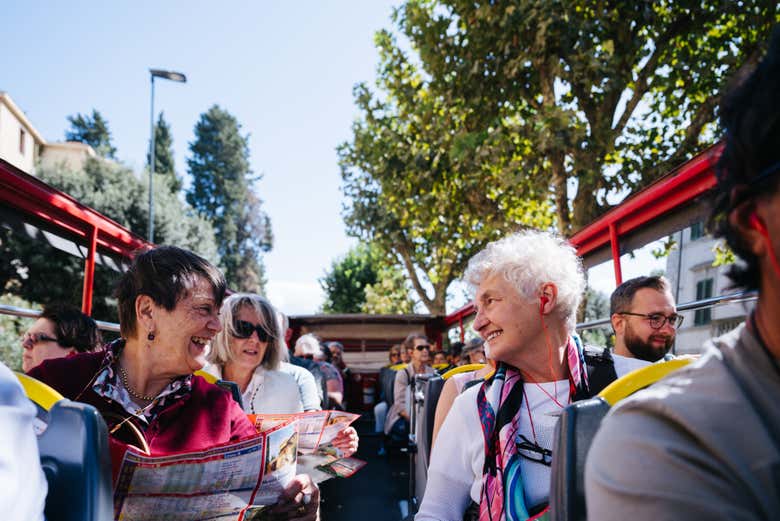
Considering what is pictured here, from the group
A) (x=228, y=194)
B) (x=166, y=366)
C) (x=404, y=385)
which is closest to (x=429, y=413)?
(x=166, y=366)

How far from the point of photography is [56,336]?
304 cm

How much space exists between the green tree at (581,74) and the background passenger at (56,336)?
659 centimetres

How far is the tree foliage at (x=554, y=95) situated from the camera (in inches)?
320

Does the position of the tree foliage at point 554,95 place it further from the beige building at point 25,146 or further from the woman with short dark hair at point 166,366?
the beige building at point 25,146

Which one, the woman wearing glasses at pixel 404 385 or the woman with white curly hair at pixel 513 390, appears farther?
the woman wearing glasses at pixel 404 385

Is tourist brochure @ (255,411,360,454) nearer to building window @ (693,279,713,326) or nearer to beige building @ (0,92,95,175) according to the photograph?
beige building @ (0,92,95,175)

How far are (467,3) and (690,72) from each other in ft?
11.1

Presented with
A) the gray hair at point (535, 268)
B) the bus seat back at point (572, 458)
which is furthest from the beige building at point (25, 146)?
the bus seat back at point (572, 458)

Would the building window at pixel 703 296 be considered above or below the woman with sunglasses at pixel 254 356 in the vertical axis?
above

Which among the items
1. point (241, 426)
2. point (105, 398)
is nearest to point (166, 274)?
point (105, 398)

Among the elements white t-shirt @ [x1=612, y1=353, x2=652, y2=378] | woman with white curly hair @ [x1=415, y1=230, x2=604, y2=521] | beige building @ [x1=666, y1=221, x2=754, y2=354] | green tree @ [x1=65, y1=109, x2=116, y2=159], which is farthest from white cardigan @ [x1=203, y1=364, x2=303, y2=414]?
green tree @ [x1=65, y1=109, x2=116, y2=159]

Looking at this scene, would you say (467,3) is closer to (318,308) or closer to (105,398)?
(105,398)

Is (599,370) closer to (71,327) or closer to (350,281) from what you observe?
(71,327)

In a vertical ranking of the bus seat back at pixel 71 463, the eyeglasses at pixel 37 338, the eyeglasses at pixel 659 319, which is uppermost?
the eyeglasses at pixel 659 319
